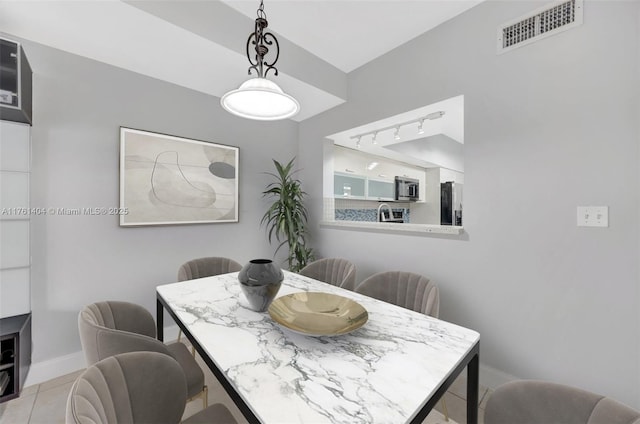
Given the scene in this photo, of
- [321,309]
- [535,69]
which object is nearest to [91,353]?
[321,309]

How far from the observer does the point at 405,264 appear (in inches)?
91.8

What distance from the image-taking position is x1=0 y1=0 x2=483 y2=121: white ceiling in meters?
1.66

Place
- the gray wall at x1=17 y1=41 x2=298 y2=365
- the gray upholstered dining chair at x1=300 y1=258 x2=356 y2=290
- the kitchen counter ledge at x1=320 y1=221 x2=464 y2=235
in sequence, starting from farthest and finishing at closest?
the gray upholstered dining chair at x1=300 y1=258 x2=356 y2=290 → the kitchen counter ledge at x1=320 y1=221 x2=464 y2=235 → the gray wall at x1=17 y1=41 x2=298 y2=365

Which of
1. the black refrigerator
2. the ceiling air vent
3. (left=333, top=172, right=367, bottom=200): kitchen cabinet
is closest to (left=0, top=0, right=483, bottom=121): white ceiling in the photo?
the ceiling air vent

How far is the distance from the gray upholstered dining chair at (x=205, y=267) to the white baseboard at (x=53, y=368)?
1.05m

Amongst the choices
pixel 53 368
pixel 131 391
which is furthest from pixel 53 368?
pixel 131 391

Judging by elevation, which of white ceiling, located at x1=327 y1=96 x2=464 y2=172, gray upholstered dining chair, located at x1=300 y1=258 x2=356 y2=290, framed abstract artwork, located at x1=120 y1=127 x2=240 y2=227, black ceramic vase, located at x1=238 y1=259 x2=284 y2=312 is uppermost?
white ceiling, located at x1=327 y1=96 x2=464 y2=172

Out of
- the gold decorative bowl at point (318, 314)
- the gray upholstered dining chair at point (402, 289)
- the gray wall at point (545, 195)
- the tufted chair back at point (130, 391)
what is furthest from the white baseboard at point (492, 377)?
the tufted chair back at point (130, 391)

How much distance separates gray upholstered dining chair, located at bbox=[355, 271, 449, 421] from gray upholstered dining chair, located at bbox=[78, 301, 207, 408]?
1.08 meters

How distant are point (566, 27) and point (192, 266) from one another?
3.05 metres

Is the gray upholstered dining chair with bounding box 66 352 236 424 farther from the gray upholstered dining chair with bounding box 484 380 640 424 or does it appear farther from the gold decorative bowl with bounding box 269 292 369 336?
the gray upholstered dining chair with bounding box 484 380 640 424

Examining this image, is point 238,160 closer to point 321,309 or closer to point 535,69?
point 321,309

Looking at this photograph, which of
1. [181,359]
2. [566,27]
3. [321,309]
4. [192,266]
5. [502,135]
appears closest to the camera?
[321,309]

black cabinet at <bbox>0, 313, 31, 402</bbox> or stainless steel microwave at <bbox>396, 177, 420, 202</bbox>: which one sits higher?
stainless steel microwave at <bbox>396, 177, 420, 202</bbox>
